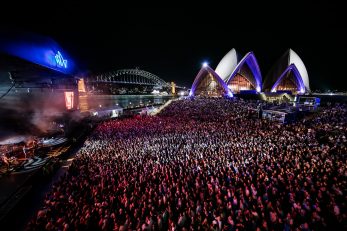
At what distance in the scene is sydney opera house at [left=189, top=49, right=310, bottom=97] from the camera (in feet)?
142

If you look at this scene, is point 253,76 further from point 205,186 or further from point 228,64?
point 205,186

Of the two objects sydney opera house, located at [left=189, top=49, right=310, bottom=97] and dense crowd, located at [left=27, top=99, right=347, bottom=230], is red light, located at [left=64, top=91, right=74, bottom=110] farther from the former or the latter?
sydney opera house, located at [left=189, top=49, right=310, bottom=97]

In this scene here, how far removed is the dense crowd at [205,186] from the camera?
4.70 m

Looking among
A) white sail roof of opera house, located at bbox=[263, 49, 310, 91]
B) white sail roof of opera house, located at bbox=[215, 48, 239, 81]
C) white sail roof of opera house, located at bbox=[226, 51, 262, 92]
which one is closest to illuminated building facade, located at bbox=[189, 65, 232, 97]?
white sail roof of opera house, located at bbox=[226, 51, 262, 92]

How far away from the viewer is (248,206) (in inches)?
204

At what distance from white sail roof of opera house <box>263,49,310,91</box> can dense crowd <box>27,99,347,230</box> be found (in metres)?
36.6

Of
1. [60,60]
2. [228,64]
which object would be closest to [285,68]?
[228,64]

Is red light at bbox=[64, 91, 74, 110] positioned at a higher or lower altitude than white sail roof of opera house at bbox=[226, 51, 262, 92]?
lower

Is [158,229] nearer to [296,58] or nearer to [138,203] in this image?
[138,203]

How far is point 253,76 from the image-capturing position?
159 feet

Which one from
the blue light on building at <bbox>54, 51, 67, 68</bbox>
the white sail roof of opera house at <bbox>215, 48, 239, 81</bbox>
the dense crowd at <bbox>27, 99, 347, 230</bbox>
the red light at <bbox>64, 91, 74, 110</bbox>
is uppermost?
the white sail roof of opera house at <bbox>215, 48, 239, 81</bbox>

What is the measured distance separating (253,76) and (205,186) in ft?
159

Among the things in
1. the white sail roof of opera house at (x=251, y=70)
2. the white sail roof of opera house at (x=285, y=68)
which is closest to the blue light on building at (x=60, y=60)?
the white sail roof of opera house at (x=251, y=70)

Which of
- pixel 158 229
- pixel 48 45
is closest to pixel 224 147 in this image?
pixel 158 229
